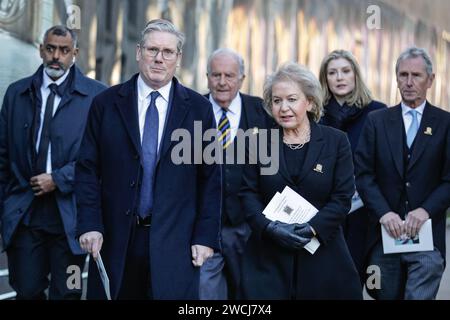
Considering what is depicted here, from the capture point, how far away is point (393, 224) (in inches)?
244

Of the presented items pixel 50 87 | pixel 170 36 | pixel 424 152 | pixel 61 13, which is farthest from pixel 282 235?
pixel 61 13

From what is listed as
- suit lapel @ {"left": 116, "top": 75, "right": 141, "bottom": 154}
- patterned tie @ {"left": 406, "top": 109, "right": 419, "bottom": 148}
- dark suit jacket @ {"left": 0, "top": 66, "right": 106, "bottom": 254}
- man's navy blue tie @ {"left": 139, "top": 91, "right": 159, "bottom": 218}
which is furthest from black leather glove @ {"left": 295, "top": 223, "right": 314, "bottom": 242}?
dark suit jacket @ {"left": 0, "top": 66, "right": 106, "bottom": 254}

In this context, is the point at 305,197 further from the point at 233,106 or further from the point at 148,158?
the point at 233,106

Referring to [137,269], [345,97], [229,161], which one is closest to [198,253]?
[137,269]

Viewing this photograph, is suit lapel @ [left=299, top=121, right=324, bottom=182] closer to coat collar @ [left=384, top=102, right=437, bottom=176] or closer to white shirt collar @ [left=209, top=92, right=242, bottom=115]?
coat collar @ [left=384, top=102, right=437, bottom=176]

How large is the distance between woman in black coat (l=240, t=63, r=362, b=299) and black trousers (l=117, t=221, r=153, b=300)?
51 cm

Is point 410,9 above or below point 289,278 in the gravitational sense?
above

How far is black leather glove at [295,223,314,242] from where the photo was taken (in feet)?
16.9

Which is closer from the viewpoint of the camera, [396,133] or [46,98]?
[396,133]

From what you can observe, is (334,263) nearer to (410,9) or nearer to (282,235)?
(282,235)

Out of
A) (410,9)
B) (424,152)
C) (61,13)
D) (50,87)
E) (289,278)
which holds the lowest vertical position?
(289,278)

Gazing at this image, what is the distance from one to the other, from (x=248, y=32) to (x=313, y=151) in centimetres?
496

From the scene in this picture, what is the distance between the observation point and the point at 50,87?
6.51 metres

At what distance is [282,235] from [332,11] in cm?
638
